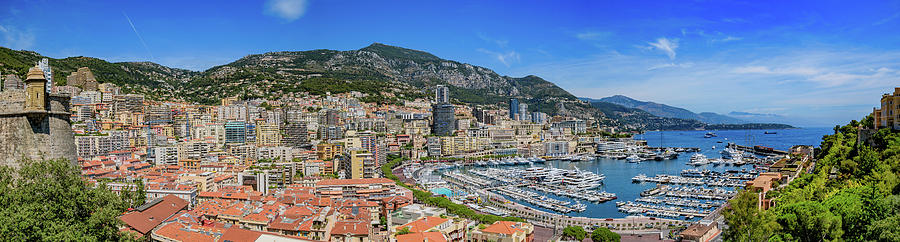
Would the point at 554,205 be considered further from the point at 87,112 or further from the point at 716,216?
the point at 87,112

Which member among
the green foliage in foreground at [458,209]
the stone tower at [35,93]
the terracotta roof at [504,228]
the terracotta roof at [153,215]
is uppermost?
the stone tower at [35,93]

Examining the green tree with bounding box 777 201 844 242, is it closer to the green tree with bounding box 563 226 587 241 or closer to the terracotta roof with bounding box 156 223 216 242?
the green tree with bounding box 563 226 587 241

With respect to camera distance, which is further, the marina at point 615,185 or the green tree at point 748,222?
the marina at point 615,185

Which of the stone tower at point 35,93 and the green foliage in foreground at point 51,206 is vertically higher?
the stone tower at point 35,93

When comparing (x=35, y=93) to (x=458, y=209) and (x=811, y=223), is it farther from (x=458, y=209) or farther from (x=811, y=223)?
(x=458, y=209)

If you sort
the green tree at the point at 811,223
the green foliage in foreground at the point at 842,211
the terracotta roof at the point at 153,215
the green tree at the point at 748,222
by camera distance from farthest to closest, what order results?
the terracotta roof at the point at 153,215
the green tree at the point at 748,222
the green tree at the point at 811,223
the green foliage in foreground at the point at 842,211

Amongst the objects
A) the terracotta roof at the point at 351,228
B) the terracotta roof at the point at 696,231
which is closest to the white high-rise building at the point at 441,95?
the terracotta roof at the point at 696,231

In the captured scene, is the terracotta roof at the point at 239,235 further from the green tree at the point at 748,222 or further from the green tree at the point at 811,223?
the green tree at the point at 811,223

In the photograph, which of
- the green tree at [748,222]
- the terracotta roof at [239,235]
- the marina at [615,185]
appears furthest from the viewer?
the marina at [615,185]
